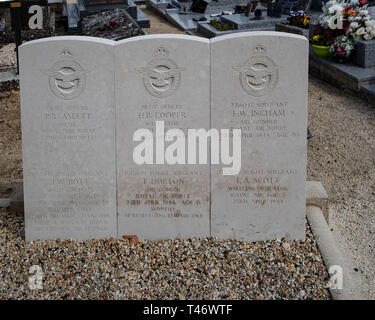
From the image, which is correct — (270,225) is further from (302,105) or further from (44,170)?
(44,170)

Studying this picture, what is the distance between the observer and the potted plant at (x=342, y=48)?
362 inches

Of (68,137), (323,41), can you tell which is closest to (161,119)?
(68,137)

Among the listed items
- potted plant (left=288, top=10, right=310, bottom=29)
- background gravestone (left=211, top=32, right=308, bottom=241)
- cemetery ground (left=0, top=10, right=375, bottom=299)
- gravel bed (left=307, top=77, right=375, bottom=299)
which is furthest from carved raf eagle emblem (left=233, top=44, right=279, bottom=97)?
potted plant (left=288, top=10, right=310, bottom=29)

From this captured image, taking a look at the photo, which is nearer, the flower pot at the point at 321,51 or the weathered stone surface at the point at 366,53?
the weathered stone surface at the point at 366,53

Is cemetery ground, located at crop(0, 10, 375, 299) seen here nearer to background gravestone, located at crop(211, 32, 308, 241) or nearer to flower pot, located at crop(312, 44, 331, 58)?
background gravestone, located at crop(211, 32, 308, 241)

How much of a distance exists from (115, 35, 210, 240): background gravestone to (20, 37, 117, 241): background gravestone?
0.11 metres

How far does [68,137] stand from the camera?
4371 millimetres

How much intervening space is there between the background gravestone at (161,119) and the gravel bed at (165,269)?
0.59 feet

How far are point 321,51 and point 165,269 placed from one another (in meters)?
6.81

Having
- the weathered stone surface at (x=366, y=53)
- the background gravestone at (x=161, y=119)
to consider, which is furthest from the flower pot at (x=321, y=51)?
the background gravestone at (x=161, y=119)

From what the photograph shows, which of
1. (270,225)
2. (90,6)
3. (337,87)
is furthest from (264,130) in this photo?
(90,6)

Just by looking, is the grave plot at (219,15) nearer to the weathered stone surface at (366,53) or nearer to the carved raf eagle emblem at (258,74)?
the weathered stone surface at (366,53)

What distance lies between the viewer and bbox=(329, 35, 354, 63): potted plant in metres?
9.20

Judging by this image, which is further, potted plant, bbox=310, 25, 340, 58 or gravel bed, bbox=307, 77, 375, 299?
potted plant, bbox=310, 25, 340, 58
